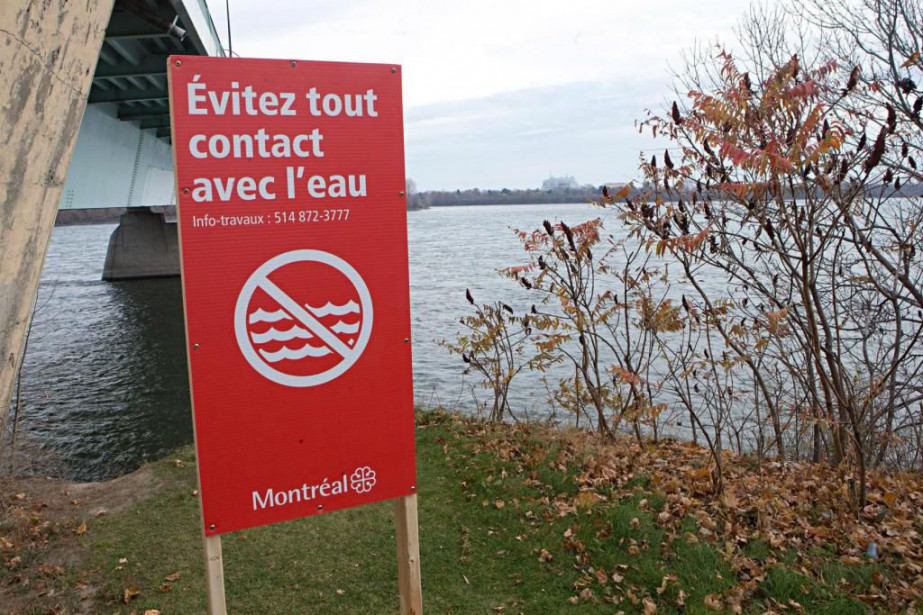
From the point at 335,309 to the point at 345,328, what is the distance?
0.35 feet

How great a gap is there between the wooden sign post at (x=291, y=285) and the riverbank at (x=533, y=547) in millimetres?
1674

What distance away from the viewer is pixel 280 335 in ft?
11.1

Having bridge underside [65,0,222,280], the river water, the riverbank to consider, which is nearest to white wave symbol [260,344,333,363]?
the riverbank

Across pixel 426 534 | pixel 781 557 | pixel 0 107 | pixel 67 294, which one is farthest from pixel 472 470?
pixel 67 294

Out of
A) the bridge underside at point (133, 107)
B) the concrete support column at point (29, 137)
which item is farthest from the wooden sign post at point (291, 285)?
the bridge underside at point (133, 107)

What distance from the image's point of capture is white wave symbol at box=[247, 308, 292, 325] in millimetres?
3312

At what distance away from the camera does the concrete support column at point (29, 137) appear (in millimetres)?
3439

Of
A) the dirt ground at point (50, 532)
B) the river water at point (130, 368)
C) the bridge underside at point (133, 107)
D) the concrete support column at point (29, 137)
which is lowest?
the river water at point (130, 368)

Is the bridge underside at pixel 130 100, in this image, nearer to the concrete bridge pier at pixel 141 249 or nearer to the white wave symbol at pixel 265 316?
the white wave symbol at pixel 265 316

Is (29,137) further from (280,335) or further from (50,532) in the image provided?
(50,532)

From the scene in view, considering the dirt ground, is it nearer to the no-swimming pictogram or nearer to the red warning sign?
the red warning sign

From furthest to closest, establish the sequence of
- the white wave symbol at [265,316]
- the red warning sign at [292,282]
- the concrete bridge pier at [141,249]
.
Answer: the concrete bridge pier at [141,249] < the white wave symbol at [265,316] < the red warning sign at [292,282]

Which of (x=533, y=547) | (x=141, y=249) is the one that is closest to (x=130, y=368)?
(x=533, y=547)

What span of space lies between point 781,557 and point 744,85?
11.0 feet
